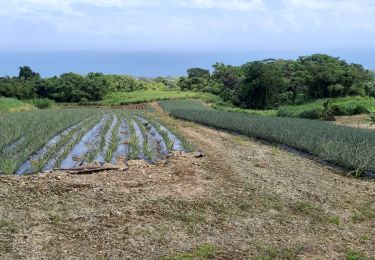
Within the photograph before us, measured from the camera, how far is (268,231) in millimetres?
5785

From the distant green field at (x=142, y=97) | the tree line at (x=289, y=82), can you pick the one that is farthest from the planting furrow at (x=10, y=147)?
the distant green field at (x=142, y=97)

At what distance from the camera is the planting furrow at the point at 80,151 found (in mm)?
9281

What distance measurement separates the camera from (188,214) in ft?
20.6

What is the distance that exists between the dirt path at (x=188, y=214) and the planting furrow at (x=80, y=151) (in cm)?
129

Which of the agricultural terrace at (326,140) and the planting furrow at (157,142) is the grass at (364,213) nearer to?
the agricultural terrace at (326,140)

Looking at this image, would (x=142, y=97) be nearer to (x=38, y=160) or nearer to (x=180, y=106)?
(x=180, y=106)

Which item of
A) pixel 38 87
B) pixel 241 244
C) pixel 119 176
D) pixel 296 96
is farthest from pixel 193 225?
pixel 38 87

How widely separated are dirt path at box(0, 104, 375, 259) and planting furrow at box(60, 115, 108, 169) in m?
1.29

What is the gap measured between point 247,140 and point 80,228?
9.15m

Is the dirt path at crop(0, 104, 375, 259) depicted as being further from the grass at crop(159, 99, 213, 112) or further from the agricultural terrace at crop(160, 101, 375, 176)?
the grass at crop(159, 99, 213, 112)

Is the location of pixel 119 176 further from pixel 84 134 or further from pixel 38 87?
pixel 38 87

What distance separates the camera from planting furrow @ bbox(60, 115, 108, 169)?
9281mm

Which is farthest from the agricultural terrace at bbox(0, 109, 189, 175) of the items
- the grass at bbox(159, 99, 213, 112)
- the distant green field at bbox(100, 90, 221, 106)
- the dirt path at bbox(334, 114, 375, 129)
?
the distant green field at bbox(100, 90, 221, 106)

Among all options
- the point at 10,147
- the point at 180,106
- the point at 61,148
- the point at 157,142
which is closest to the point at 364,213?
the point at 157,142
